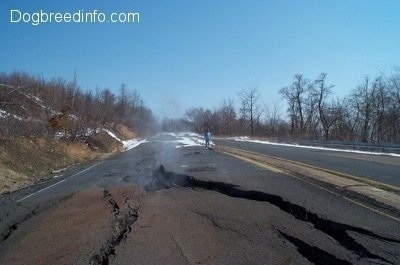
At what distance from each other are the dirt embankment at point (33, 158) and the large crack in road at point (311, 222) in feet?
24.1

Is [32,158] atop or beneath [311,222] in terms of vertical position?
atop

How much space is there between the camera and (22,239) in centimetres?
682

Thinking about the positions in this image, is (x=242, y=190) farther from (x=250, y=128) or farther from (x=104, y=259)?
(x=250, y=128)

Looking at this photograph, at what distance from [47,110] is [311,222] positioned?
120 feet

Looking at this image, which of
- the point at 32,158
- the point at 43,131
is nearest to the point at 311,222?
the point at 32,158

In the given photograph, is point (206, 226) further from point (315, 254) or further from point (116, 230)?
point (315, 254)

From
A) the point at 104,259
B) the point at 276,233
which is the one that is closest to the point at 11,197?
the point at 104,259

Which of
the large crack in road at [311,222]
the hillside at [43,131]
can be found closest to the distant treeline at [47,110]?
the hillside at [43,131]

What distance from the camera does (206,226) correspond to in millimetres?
6844

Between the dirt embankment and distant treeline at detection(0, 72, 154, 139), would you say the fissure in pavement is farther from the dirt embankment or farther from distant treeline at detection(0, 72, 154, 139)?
distant treeline at detection(0, 72, 154, 139)

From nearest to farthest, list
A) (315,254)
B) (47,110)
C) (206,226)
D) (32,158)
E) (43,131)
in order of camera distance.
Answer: (315,254) < (206,226) < (32,158) < (43,131) < (47,110)

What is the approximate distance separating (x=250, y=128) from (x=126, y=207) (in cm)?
9390

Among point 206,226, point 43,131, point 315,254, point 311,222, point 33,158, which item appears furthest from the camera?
point 43,131

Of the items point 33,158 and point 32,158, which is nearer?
point 32,158
